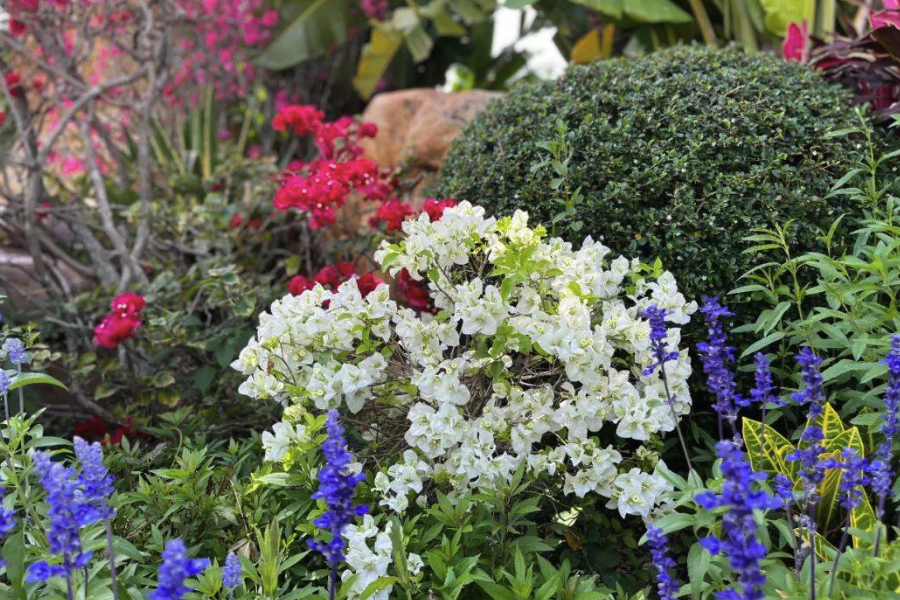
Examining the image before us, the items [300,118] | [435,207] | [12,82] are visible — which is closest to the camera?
[435,207]

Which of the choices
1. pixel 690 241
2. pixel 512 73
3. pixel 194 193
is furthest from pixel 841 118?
pixel 512 73

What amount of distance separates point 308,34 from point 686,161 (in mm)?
5178

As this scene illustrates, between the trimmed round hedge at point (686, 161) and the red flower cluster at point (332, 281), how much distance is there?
0.56m

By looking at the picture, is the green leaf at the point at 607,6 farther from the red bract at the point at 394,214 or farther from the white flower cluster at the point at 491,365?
the white flower cluster at the point at 491,365

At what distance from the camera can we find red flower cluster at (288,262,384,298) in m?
3.41

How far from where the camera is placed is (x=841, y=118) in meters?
3.34

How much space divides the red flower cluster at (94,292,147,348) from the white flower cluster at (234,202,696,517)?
40.4 inches

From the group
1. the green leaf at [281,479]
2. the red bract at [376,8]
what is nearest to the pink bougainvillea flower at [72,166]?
the red bract at [376,8]

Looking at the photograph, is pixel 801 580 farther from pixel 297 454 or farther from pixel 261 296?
pixel 261 296

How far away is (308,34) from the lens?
7.33 metres

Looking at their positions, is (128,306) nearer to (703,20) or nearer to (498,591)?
(498,591)

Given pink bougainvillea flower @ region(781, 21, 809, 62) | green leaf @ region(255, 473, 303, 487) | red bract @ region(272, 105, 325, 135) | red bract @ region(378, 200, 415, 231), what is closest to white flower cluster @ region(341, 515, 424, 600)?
green leaf @ region(255, 473, 303, 487)

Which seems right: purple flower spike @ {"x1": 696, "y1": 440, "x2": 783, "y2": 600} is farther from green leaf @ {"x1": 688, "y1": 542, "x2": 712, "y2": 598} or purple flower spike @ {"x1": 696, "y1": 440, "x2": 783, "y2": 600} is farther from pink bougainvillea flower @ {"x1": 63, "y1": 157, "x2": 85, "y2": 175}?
pink bougainvillea flower @ {"x1": 63, "y1": 157, "x2": 85, "y2": 175}

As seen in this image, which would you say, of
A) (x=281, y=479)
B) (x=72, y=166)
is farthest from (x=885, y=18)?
(x=72, y=166)
